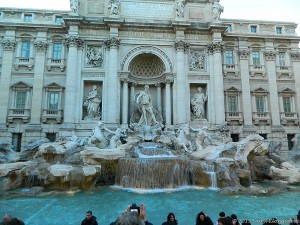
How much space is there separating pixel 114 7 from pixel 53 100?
963cm

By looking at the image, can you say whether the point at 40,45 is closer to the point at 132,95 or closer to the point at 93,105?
the point at 93,105

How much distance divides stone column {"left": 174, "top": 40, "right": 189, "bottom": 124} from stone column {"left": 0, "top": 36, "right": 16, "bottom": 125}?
1421 cm

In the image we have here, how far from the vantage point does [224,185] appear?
1223cm

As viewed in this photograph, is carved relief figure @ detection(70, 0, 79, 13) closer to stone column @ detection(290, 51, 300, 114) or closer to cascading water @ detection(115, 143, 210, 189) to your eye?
cascading water @ detection(115, 143, 210, 189)

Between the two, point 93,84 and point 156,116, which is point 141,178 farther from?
point 93,84

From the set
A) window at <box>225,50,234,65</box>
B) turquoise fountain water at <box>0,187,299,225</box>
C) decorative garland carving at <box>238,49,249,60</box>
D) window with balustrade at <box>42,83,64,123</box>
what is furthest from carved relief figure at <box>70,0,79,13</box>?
turquoise fountain water at <box>0,187,299,225</box>

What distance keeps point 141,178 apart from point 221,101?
11793mm

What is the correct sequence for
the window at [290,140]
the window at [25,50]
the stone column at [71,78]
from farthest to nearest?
the window at [290,140], the window at [25,50], the stone column at [71,78]

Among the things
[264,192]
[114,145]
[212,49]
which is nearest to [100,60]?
[114,145]

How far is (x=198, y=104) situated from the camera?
70.4ft

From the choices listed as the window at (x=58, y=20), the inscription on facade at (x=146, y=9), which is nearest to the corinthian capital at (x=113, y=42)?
the inscription on facade at (x=146, y=9)

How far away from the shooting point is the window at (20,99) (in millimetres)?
20933

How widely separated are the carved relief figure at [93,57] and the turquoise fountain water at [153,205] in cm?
1277

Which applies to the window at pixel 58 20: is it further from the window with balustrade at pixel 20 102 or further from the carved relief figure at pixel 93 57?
the window with balustrade at pixel 20 102
